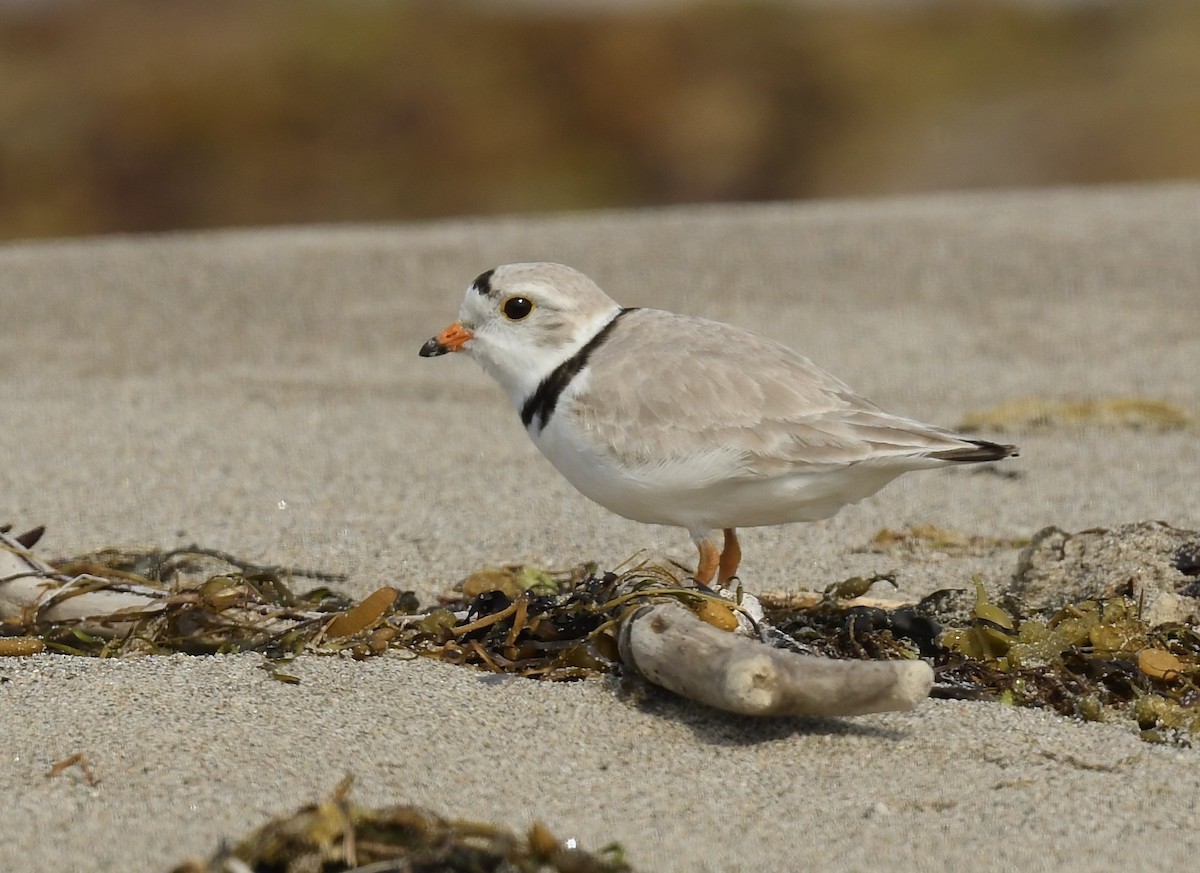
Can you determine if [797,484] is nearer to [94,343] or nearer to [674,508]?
[674,508]

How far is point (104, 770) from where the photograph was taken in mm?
2512

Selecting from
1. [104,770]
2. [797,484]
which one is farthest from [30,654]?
[797,484]

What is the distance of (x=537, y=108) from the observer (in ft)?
37.5

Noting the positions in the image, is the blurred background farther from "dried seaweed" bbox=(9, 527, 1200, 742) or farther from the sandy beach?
"dried seaweed" bbox=(9, 527, 1200, 742)

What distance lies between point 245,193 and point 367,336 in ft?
15.3

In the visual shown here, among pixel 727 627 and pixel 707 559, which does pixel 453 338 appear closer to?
pixel 707 559

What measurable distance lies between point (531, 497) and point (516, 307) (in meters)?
1.39

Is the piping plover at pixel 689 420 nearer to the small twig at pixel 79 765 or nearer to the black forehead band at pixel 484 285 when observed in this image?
the black forehead band at pixel 484 285

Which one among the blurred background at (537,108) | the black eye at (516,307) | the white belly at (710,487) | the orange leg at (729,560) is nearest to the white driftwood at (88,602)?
the white belly at (710,487)

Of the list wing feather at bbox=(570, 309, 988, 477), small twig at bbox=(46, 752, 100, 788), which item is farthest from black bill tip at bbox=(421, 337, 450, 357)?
small twig at bbox=(46, 752, 100, 788)

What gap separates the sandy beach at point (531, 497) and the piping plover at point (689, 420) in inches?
20.5

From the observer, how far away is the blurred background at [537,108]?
10.7 meters

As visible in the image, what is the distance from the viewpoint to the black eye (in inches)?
135

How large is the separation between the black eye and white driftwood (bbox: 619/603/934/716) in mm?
1039
